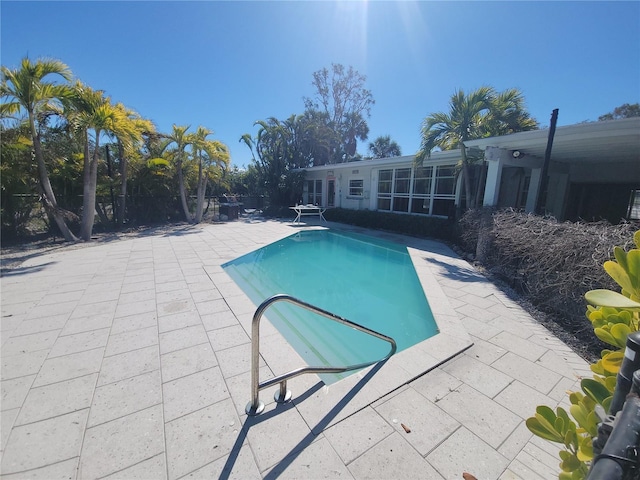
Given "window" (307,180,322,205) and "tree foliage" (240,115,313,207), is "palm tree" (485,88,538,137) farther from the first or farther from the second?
"tree foliage" (240,115,313,207)

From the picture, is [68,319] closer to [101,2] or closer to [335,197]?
[101,2]

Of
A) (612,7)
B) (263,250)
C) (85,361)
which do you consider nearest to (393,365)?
(85,361)

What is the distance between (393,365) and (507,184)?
1092 centimetres

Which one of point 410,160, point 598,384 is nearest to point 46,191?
point 598,384

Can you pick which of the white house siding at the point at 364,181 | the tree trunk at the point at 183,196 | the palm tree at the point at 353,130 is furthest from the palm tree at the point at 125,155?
the palm tree at the point at 353,130

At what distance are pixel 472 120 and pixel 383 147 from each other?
22333 mm

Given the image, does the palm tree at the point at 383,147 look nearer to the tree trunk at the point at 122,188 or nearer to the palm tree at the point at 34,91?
the tree trunk at the point at 122,188

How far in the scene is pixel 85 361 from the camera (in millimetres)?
2545

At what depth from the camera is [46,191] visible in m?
6.92

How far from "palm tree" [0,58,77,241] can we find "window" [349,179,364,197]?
11542mm

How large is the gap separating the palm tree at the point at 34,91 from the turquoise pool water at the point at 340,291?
5.91 m

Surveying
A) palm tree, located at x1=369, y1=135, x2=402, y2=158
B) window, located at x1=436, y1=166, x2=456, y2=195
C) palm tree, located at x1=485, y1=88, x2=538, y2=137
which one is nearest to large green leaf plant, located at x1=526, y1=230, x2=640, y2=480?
palm tree, located at x1=485, y1=88, x2=538, y2=137

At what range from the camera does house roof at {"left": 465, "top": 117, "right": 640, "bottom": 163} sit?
4.89 meters

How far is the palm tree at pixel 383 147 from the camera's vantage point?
28.8 metres
